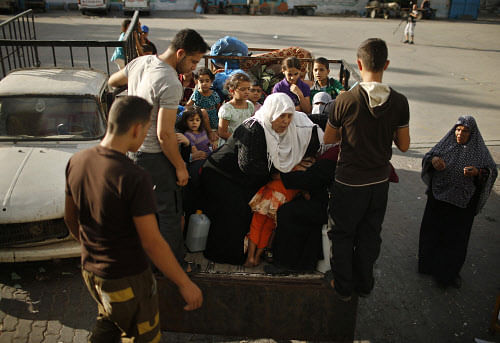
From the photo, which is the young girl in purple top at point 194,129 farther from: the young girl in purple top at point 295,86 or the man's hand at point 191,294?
the man's hand at point 191,294

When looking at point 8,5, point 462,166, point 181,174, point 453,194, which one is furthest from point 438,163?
point 8,5

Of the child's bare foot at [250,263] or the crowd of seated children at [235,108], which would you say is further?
the crowd of seated children at [235,108]

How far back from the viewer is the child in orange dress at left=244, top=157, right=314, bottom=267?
3.88m

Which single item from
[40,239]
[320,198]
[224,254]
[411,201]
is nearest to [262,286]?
[224,254]

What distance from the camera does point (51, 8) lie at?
26.9m

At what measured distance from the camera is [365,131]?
312 centimetres

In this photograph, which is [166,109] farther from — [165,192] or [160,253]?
[160,253]

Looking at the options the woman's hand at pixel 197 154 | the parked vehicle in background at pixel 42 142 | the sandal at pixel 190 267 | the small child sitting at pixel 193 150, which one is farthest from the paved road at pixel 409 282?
the woman's hand at pixel 197 154

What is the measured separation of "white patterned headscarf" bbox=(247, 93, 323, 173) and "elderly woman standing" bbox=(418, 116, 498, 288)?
1421mm

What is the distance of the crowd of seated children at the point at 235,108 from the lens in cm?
503

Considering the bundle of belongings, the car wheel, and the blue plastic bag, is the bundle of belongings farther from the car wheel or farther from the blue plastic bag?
the car wheel

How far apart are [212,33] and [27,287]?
17.1m

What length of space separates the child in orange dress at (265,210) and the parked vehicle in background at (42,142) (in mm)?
1691

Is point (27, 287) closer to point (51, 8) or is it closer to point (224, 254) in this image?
point (224, 254)
